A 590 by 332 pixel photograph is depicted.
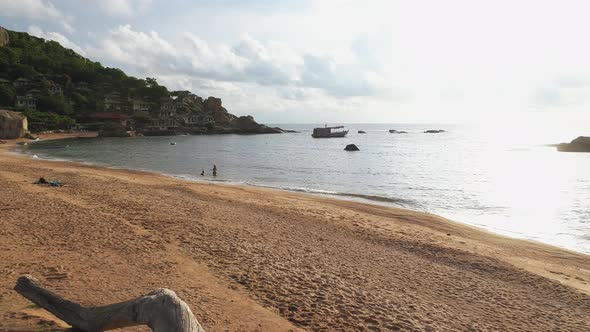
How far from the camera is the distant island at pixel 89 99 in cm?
9844

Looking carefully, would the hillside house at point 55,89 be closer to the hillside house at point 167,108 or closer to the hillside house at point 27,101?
the hillside house at point 27,101

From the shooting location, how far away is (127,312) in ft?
15.0

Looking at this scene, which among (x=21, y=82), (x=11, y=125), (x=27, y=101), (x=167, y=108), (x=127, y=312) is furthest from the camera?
(x=167, y=108)

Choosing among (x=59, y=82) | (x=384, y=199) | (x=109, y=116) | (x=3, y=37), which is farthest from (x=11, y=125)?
(x=384, y=199)

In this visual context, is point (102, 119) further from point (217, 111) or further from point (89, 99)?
point (217, 111)

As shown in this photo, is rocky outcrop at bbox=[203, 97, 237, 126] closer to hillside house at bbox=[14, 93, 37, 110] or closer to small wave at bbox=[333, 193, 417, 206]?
hillside house at bbox=[14, 93, 37, 110]

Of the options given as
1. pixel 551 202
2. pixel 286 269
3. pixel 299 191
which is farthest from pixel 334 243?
pixel 551 202

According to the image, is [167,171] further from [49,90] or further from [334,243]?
[49,90]

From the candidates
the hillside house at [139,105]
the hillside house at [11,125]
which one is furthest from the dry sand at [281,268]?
the hillside house at [139,105]

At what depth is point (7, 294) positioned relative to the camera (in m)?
6.42

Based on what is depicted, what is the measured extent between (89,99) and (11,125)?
170 feet

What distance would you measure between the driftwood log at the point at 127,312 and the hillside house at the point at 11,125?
77076mm

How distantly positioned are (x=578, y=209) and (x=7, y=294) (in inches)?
1149

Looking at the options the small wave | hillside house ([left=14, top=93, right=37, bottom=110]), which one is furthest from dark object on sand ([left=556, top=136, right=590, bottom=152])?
hillside house ([left=14, top=93, right=37, bottom=110])
